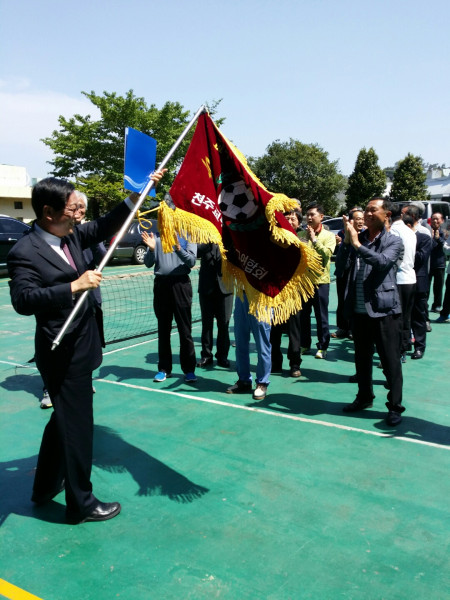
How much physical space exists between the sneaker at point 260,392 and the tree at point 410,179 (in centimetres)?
3691

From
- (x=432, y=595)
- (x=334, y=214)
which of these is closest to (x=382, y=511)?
(x=432, y=595)

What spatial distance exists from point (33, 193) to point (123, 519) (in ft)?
6.93

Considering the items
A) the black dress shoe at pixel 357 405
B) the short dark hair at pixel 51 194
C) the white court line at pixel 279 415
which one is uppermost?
the short dark hair at pixel 51 194

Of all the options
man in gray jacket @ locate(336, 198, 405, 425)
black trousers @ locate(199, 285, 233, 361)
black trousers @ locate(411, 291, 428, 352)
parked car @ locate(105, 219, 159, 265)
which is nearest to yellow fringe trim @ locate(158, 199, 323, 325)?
man in gray jacket @ locate(336, 198, 405, 425)

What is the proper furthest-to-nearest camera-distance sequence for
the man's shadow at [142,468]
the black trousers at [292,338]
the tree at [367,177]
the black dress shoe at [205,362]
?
the tree at [367,177] → the black dress shoe at [205,362] → the black trousers at [292,338] → the man's shadow at [142,468]

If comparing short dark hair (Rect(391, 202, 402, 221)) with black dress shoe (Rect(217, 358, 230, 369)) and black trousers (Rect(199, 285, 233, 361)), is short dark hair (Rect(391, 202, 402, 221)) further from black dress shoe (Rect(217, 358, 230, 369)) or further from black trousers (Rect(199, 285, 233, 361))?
black dress shoe (Rect(217, 358, 230, 369))

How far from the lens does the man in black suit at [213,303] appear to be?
6.67 metres

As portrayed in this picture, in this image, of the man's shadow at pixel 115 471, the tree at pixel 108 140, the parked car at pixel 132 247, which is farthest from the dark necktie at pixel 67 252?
the tree at pixel 108 140

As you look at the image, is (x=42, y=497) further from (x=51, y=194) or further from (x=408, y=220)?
(x=408, y=220)

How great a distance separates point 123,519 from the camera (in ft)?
10.7

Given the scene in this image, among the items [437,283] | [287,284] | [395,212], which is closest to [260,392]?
[287,284]

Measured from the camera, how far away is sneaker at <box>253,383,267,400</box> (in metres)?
5.38

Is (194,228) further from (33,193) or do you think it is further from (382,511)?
(382,511)

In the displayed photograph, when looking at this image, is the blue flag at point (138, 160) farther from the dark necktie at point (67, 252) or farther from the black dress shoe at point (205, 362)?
the black dress shoe at point (205, 362)
